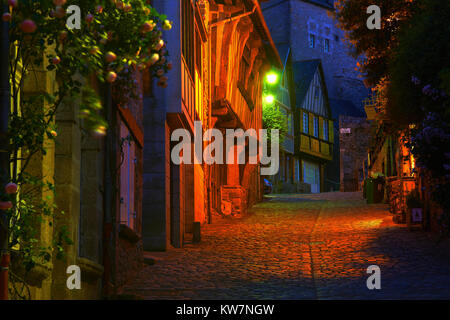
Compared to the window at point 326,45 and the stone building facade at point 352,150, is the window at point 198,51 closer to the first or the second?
the stone building facade at point 352,150

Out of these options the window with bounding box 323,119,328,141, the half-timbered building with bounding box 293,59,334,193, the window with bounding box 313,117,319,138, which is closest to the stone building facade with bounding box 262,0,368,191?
the half-timbered building with bounding box 293,59,334,193

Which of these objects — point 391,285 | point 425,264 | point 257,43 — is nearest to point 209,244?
point 425,264

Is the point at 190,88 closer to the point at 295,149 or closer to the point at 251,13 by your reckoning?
the point at 251,13

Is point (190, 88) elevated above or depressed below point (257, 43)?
below

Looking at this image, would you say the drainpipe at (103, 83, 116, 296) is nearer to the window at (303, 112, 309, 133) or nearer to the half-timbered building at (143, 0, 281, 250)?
the half-timbered building at (143, 0, 281, 250)

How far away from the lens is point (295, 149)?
124 feet

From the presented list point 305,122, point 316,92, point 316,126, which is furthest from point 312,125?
point 316,92

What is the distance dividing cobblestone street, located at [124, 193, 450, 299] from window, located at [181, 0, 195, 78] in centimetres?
354

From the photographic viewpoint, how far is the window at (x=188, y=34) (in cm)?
1303

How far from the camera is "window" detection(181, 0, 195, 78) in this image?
13.0 meters

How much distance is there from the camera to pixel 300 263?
10.6 meters

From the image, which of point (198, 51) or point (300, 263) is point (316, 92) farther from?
point (300, 263)

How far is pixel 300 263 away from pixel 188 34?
5498 mm

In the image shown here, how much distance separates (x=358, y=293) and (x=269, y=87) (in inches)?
886
